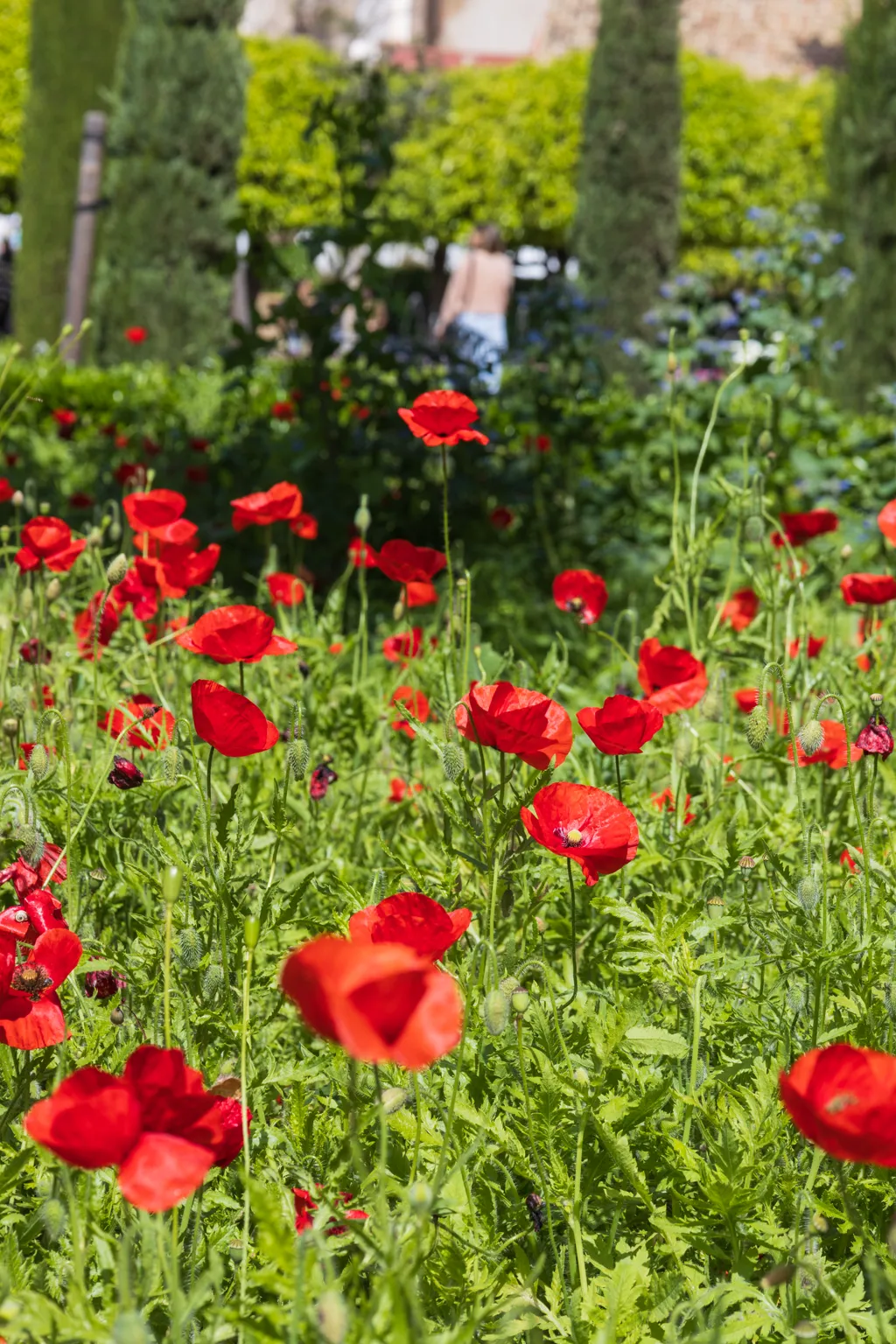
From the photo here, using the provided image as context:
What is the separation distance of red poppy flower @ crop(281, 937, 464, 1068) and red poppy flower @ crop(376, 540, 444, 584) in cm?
106

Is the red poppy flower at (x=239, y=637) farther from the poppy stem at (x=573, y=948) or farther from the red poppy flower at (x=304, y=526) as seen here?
the red poppy flower at (x=304, y=526)

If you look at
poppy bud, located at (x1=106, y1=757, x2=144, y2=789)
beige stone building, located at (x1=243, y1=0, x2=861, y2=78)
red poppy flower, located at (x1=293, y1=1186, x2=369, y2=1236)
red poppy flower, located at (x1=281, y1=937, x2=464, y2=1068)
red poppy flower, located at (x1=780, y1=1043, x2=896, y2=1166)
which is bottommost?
red poppy flower, located at (x1=293, y1=1186, x2=369, y2=1236)

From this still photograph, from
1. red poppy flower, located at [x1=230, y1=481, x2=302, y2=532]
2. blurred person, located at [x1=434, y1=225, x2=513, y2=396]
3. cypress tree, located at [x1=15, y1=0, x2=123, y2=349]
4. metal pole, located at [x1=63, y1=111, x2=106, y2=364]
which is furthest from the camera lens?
blurred person, located at [x1=434, y1=225, x2=513, y2=396]

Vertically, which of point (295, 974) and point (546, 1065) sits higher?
point (295, 974)

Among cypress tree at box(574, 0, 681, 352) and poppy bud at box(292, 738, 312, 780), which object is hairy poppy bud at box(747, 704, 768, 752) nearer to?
poppy bud at box(292, 738, 312, 780)

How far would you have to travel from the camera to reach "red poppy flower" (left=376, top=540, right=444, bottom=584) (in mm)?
1715

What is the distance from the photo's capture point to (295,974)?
681 millimetres

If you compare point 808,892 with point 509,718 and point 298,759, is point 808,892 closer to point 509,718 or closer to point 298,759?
point 509,718

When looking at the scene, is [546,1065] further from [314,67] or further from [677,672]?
[314,67]

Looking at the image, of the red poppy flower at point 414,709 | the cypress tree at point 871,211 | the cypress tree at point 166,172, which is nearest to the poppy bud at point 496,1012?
the red poppy flower at point 414,709

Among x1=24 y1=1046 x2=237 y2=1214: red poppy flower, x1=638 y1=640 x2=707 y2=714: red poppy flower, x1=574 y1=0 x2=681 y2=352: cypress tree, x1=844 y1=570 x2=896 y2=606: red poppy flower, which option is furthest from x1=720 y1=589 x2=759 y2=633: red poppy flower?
x1=574 y1=0 x2=681 y2=352: cypress tree

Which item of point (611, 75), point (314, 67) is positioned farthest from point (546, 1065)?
point (314, 67)

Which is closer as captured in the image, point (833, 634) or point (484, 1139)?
point (484, 1139)

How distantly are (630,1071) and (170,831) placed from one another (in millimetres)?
627
